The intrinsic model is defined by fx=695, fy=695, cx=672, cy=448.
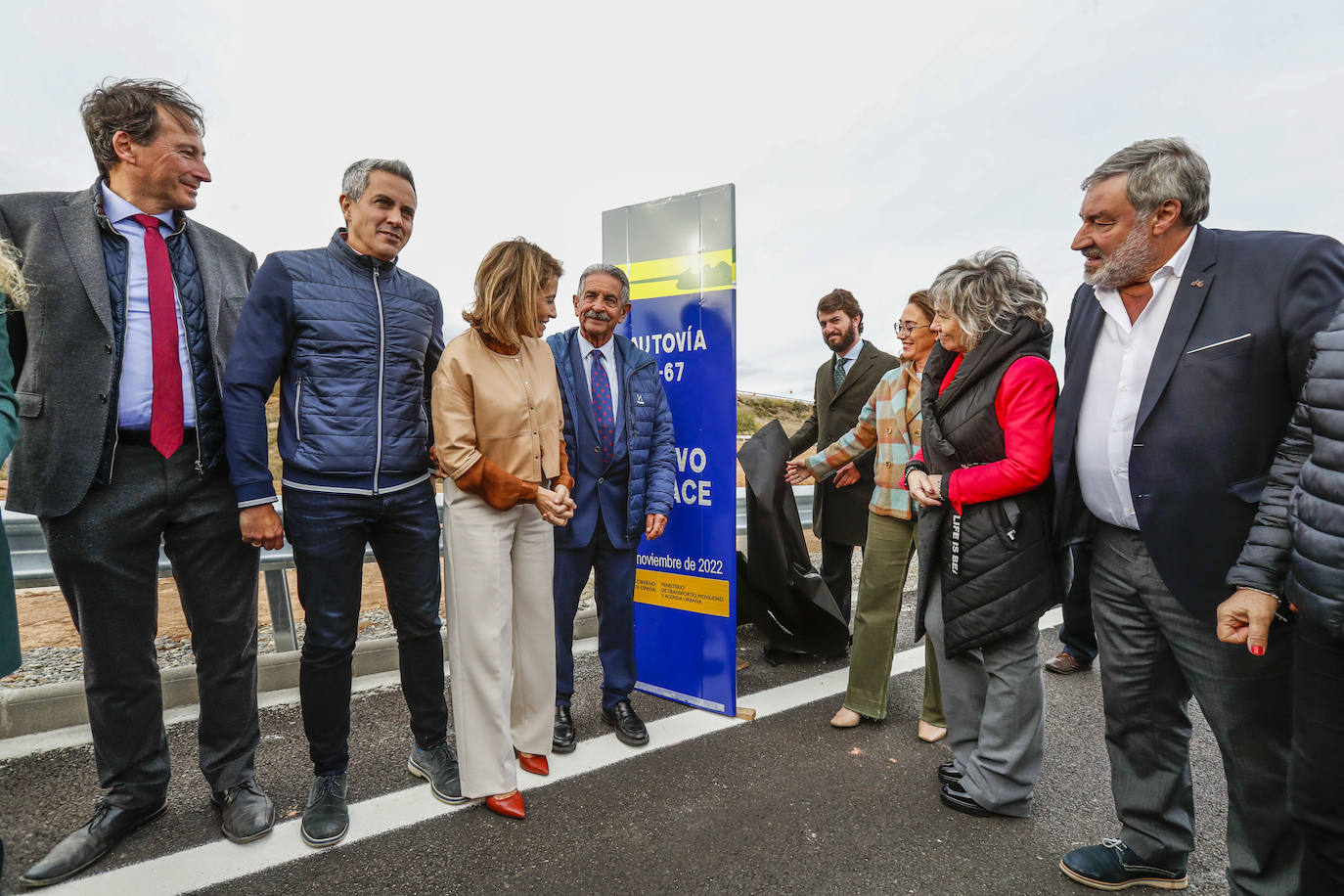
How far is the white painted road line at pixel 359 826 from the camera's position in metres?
2.12

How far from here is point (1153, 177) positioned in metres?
2.00

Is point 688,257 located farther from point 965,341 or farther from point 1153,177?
point 1153,177

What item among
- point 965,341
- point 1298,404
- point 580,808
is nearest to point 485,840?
point 580,808

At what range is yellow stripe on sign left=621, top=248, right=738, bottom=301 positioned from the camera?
343cm

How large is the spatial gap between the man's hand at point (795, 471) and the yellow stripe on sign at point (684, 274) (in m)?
1.14

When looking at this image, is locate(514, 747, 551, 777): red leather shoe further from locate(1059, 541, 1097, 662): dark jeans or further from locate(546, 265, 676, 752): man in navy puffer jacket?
locate(1059, 541, 1097, 662): dark jeans

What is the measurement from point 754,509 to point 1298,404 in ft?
8.42

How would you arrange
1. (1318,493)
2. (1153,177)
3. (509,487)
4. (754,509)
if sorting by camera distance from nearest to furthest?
(1318,493) < (1153,177) < (509,487) < (754,509)

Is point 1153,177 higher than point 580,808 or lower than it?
higher

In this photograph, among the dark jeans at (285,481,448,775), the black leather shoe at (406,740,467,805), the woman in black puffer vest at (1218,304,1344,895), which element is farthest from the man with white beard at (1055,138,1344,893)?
the dark jeans at (285,481,448,775)

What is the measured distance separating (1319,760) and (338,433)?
281cm

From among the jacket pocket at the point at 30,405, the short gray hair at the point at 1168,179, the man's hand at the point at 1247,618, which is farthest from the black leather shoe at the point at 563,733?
the short gray hair at the point at 1168,179

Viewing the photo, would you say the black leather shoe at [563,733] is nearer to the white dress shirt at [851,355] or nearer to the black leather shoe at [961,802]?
the black leather shoe at [961,802]

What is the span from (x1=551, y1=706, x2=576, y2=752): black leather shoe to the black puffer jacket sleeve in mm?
2446
